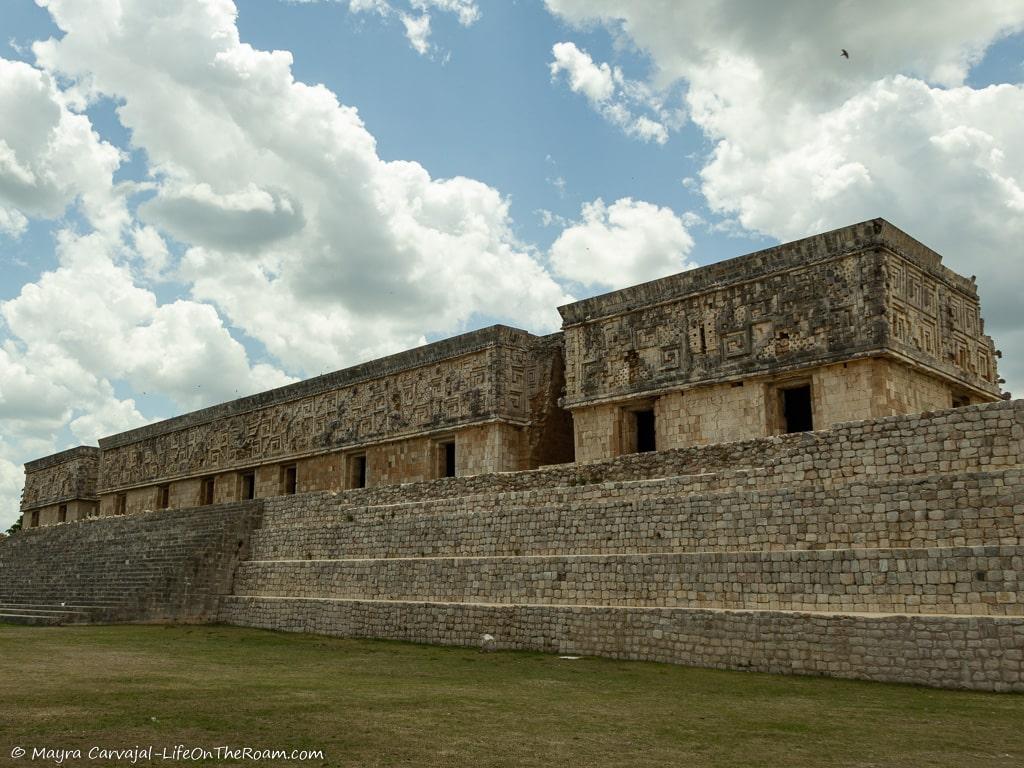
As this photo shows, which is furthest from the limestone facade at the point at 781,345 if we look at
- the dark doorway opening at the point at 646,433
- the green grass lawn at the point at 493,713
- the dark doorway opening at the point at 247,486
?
the dark doorway opening at the point at 247,486

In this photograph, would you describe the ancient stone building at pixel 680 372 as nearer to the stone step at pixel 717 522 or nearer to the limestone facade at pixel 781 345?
the limestone facade at pixel 781 345

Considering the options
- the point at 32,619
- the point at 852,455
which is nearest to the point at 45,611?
the point at 32,619

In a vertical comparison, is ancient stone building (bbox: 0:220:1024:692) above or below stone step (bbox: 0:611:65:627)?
above

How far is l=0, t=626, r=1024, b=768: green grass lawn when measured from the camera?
489 centimetres

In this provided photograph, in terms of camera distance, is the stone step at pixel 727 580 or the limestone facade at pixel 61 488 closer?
the stone step at pixel 727 580

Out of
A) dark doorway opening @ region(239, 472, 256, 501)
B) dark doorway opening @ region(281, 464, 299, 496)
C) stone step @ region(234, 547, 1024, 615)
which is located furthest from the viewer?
dark doorway opening @ region(239, 472, 256, 501)

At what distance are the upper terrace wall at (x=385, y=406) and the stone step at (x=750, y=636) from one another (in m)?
4.42

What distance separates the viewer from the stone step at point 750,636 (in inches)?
293

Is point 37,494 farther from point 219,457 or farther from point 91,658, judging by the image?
point 91,658

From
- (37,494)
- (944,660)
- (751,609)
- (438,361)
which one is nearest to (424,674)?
(751,609)

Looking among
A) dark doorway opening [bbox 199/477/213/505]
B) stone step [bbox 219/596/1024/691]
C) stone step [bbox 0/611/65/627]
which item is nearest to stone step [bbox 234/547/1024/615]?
stone step [bbox 219/596/1024/691]

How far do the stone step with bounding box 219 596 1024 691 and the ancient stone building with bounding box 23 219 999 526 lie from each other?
11.9 ft

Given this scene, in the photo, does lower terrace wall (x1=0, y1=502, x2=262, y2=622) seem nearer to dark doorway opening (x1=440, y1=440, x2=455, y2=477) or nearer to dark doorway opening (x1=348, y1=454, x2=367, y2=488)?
dark doorway opening (x1=348, y1=454, x2=367, y2=488)

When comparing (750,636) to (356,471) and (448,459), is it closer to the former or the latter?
(448,459)
